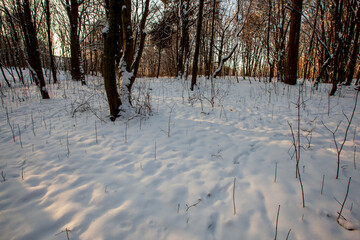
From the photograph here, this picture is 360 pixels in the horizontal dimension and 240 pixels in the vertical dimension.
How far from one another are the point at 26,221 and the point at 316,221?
2.57 meters

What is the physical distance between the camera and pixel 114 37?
332 centimetres

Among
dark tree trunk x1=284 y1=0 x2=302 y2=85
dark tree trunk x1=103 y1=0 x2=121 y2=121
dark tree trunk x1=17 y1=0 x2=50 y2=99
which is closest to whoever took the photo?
dark tree trunk x1=103 y1=0 x2=121 y2=121

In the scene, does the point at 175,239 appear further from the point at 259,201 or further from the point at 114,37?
the point at 114,37

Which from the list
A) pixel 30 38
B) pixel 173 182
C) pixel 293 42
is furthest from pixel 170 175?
pixel 293 42

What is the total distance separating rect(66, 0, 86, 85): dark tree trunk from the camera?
8.94 m

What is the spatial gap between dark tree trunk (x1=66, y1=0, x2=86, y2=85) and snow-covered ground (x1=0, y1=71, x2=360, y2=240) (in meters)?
7.78

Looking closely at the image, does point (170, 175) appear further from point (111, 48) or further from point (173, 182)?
point (111, 48)

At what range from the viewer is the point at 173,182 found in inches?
71.6

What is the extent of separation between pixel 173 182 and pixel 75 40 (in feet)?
37.3

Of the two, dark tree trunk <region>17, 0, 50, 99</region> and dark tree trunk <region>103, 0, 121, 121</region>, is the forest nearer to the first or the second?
dark tree trunk <region>103, 0, 121, 121</region>

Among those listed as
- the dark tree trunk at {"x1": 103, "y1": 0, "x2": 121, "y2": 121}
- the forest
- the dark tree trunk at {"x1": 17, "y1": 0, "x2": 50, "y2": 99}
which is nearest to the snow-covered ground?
the forest

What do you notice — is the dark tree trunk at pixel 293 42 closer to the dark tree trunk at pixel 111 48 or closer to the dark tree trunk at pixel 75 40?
the dark tree trunk at pixel 111 48

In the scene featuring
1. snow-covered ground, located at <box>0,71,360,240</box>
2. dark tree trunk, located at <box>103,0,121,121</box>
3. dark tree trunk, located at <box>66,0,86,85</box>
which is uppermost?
dark tree trunk, located at <box>66,0,86,85</box>

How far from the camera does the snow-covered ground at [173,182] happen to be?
1304 mm
